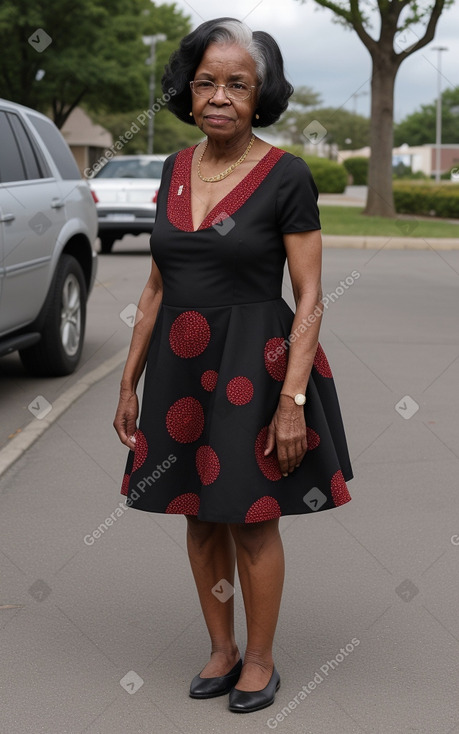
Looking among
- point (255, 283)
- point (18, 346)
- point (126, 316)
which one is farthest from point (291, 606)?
point (126, 316)

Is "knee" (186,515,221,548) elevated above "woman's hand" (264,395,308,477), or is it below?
below

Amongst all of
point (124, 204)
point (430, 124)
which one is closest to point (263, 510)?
point (124, 204)

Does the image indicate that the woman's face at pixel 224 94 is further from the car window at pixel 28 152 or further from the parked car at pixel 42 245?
the car window at pixel 28 152

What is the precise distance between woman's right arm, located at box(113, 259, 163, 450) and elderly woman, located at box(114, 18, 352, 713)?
126mm

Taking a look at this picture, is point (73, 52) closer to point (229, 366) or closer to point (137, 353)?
point (137, 353)

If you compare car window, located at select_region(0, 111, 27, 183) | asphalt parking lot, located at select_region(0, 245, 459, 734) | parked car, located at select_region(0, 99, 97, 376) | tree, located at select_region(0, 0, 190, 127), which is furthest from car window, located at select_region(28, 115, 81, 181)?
tree, located at select_region(0, 0, 190, 127)

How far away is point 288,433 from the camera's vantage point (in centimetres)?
328

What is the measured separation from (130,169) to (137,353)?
17879mm

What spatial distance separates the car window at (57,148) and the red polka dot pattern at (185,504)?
574 cm

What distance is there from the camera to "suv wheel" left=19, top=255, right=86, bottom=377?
8.41 metres

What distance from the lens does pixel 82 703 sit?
3.54 metres

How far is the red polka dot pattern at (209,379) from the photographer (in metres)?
3.38

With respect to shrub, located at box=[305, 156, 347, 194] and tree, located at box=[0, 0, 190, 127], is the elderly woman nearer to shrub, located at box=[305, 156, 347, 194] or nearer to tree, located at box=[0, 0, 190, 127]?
tree, located at box=[0, 0, 190, 127]

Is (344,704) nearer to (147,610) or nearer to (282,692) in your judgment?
(282,692)
